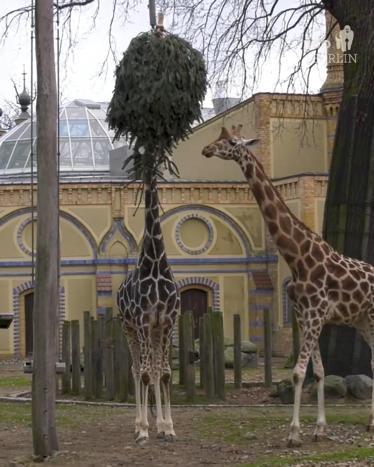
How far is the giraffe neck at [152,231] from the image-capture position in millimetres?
13047

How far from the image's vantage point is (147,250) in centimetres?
1305

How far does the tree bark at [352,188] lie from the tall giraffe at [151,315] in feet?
16.5

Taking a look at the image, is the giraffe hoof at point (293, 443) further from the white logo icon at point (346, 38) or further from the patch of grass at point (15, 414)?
the white logo icon at point (346, 38)

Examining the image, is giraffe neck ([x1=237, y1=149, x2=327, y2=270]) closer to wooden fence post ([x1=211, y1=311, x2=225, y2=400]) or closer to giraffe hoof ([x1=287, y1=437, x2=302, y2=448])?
giraffe hoof ([x1=287, y1=437, x2=302, y2=448])

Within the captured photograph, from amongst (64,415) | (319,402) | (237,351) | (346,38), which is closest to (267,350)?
(237,351)

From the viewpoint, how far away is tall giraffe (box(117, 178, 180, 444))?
41.7 feet

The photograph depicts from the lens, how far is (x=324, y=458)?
36.1 ft

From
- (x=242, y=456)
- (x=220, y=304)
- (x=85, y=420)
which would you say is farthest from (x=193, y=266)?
(x=242, y=456)

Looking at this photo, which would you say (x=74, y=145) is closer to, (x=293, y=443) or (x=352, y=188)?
(x=352, y=188)

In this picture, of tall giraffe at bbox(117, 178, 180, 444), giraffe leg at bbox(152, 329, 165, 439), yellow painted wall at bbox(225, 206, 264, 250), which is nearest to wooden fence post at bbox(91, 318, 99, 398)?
tall giraffe at bbox(117, 178, 180, 444)

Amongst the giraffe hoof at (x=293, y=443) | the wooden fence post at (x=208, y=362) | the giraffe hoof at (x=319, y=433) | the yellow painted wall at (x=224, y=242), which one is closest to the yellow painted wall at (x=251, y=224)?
the yellow painted wall at (x=224, y=242)

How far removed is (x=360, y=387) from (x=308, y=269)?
412cm

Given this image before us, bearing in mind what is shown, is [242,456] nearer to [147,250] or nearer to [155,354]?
[155,354]

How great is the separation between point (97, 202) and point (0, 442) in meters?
23.0
